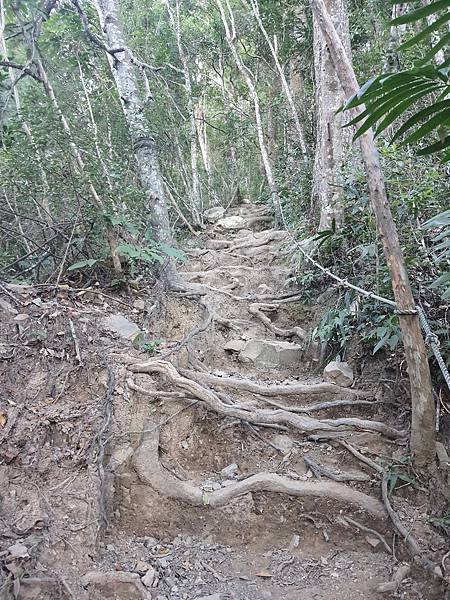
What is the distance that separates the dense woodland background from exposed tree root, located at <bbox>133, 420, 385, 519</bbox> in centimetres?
99

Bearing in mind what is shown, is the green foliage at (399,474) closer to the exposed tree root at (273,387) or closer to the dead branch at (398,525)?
the dead branch at (398,525)

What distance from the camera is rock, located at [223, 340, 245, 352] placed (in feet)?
13.8

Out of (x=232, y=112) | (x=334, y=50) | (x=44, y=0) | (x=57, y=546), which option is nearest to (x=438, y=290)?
(x=334, y=50)

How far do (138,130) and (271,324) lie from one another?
2685 mm

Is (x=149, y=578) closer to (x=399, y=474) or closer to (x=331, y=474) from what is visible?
(x=331, y=474)

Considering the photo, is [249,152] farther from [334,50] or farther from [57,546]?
[57,546]

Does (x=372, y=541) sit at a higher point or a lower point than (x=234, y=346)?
lower

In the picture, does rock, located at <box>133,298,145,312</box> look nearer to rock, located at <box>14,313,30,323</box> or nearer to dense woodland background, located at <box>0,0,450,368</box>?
dense woodland background, located at <box>0,0,450,368</box>

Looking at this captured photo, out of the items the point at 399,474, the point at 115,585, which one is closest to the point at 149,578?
the point at 115,585

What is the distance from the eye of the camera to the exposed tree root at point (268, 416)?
2.90 m

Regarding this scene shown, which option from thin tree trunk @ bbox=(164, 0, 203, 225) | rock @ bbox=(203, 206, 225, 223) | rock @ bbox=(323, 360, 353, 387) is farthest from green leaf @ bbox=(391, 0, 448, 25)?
rock @ bbox=(203, 206, 225, 223)

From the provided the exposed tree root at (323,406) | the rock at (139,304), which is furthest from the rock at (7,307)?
the exposed tree root at (323,406)

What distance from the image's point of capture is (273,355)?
408cm

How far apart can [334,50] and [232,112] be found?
8.32 meters
